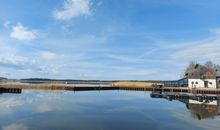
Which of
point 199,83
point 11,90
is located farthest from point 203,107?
point 11,90

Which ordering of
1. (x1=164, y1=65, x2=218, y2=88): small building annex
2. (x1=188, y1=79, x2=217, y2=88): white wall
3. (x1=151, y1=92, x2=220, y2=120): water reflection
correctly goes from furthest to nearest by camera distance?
(x1=188, y1=79, x2=217, y2=88): white wall, (x1=164, y1=65, x2=218, y2=88): small building annex, (x1=151, y1=92, x2=220, y2=120): water reflection

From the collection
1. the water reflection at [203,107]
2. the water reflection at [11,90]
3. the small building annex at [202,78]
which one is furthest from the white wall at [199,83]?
the water reflection at [11,90]

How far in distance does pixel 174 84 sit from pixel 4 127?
87.8m

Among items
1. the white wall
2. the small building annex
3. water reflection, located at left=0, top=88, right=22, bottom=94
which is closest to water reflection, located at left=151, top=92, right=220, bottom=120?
the white wall

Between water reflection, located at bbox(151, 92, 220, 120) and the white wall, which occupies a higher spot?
the white wall

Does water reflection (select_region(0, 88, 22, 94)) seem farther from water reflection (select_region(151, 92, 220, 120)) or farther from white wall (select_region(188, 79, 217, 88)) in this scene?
white wall (select_region(188, 79, 217, 88))

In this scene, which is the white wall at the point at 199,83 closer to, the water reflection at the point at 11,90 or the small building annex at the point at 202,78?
the small building annex at the point at 202,78

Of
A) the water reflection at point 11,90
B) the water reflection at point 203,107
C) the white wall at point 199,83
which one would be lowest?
the water reflection at point 203,107

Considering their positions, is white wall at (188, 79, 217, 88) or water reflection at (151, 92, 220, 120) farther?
white wall at (188, 79, 217, 88)

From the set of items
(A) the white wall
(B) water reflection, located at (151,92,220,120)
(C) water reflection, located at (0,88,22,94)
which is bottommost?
(B) water reflection, located at (151,92,220,120)

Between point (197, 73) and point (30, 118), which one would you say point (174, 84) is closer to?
point (197, 73)

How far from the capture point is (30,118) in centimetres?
3120

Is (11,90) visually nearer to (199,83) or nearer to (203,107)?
(203,107)

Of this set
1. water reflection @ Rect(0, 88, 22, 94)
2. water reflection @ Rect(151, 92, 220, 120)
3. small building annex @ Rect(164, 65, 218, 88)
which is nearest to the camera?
water reflection @ Rect(151, 92, 220, 120)
